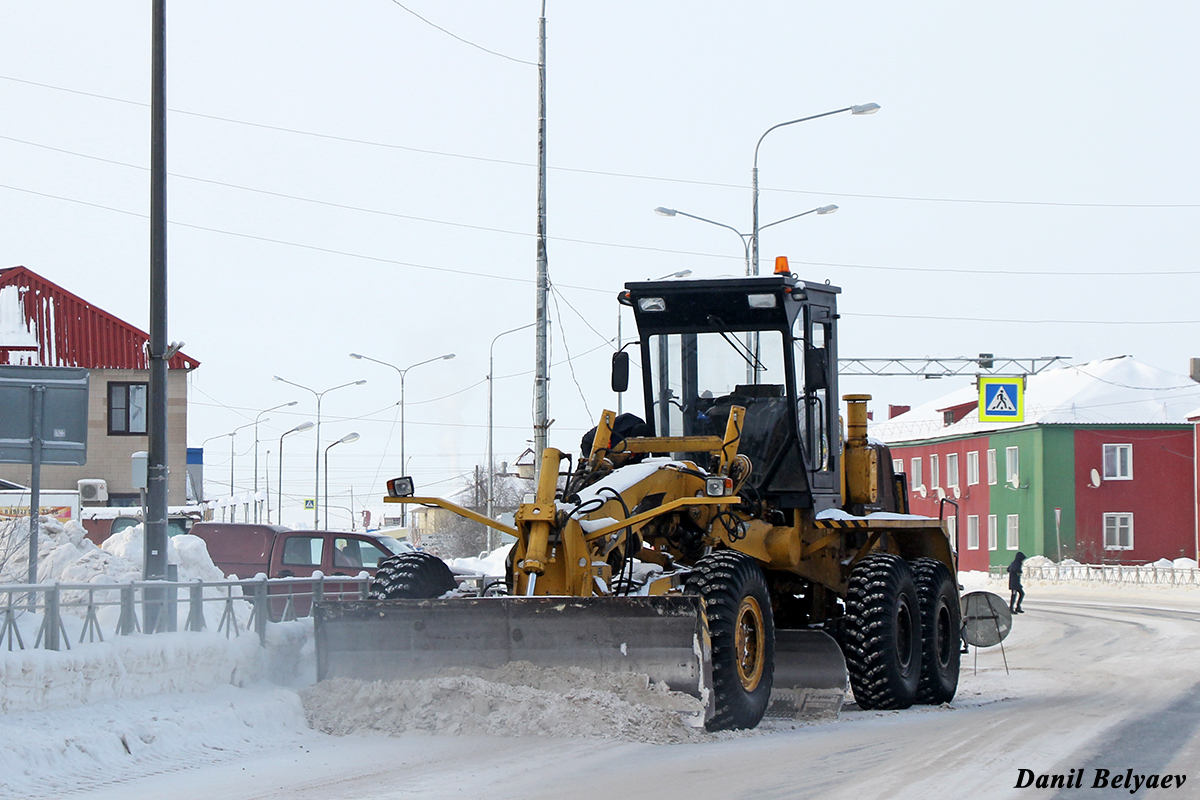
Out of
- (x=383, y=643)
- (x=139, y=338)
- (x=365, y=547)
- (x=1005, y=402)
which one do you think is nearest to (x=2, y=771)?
(x=383, y=643)

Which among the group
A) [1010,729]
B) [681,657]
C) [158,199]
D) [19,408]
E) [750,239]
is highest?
[750,239]

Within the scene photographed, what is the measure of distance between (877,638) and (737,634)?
2428mm

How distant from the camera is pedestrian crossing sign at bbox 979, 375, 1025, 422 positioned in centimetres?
3997

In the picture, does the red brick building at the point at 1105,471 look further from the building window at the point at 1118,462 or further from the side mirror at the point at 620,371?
the side mirror at the point at 620,371

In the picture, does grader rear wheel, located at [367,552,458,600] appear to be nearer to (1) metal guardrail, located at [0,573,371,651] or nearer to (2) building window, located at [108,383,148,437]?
(1) metal guardrail, located at [0,573,371,651]

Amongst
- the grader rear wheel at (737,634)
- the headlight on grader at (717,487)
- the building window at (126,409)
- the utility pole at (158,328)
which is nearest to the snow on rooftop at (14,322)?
the building window at (126,409)

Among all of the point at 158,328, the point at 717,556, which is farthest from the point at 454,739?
the point at 158,328

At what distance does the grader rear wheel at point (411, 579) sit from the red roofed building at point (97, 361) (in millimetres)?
36175

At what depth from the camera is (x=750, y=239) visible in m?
30.1

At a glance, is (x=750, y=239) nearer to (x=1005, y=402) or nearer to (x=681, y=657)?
(x=1005, y=402)

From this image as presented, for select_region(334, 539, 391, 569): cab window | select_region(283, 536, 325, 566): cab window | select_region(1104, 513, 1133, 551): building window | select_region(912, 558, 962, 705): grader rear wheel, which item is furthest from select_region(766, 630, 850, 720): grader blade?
select_region(1104, 513, 1133, 551): building window

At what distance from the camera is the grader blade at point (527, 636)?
937 cm

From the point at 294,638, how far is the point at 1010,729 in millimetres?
5711

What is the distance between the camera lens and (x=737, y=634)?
9.90 m
